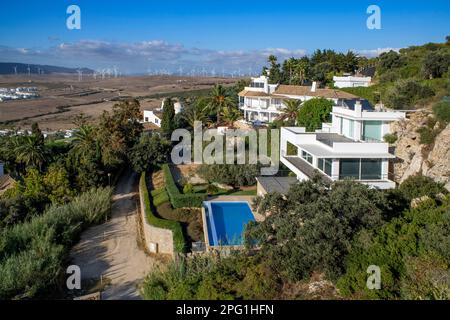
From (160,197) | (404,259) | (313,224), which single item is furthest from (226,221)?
(404,259)

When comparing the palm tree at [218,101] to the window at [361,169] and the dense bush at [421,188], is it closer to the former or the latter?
the window at [361,169]

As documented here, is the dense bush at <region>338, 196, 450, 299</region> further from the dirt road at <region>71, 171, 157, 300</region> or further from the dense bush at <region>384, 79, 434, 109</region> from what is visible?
the dense bush at <region>384, 79, 434, 109</region>

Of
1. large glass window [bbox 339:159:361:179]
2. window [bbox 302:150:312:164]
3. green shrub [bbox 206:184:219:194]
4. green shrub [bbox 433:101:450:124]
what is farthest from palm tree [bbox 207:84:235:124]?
large glass window [bbox 339:159:361:179]

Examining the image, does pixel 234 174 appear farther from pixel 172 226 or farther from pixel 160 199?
pixel 172 226

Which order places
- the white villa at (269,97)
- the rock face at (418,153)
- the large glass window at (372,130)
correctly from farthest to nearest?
the white villa at (269,97) → the large glass window at (372,130) → the rock face at (418,153)

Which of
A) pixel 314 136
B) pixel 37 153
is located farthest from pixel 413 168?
pixel 37 153

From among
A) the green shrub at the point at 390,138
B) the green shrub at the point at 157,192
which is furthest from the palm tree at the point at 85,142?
the green shrub at the point at 390,138

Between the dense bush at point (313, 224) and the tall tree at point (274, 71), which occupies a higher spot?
the tall tree at point (274, 71)
